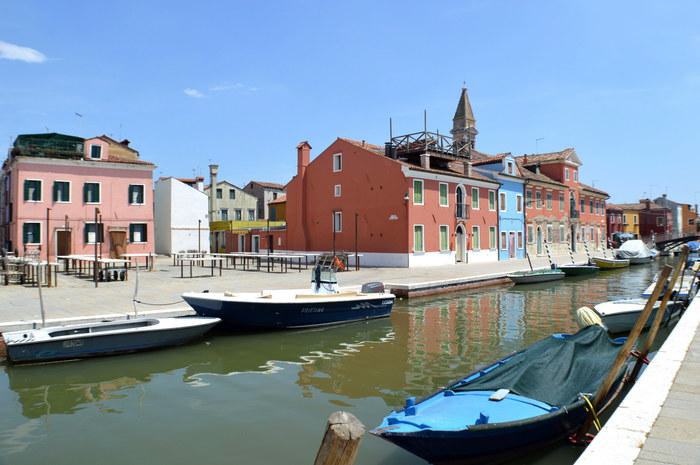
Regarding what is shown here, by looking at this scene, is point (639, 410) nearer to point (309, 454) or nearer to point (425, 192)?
point (309, 454)

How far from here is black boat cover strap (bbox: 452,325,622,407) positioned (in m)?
6.25

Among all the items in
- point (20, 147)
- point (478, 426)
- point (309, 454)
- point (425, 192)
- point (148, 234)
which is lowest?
point (309, 454)

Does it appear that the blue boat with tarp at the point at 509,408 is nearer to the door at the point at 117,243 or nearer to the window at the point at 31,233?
the door at the point at 117,243

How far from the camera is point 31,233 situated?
28688mm

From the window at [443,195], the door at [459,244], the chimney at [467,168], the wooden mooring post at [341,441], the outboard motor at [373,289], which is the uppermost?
the chimney at [467,168]

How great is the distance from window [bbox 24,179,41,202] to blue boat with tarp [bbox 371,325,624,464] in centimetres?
2982

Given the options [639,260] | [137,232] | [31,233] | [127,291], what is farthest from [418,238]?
[31,233]

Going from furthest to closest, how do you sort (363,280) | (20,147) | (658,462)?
(20,147)
(363,280)
(658,462)

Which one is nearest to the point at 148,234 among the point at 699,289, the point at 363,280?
the point at 363,280

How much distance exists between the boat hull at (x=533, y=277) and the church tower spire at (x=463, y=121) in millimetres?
25447

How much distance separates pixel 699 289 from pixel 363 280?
12.2 meters

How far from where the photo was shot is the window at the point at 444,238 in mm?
32688

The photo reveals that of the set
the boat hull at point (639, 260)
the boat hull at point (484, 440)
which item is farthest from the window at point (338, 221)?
the boat hull at point (484, 440)

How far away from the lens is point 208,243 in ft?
139
